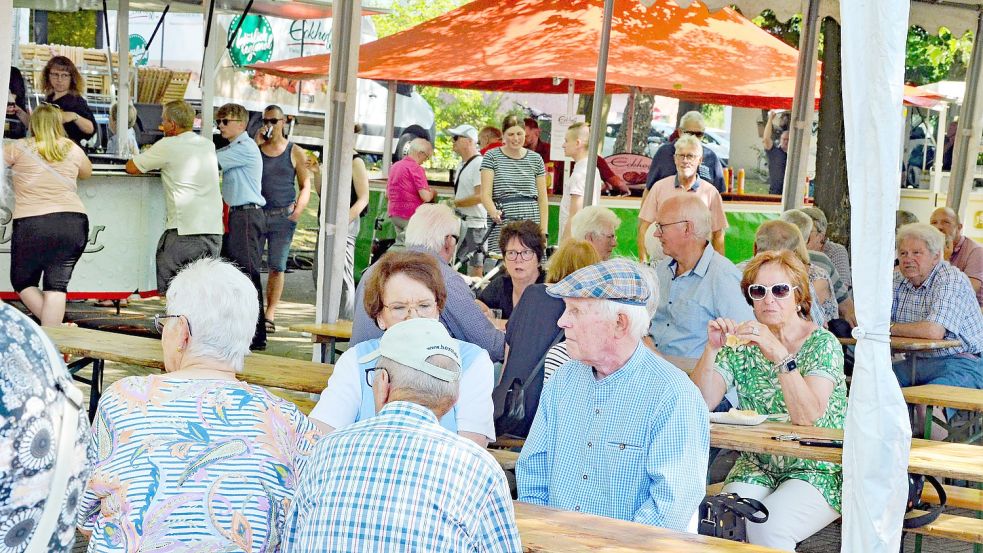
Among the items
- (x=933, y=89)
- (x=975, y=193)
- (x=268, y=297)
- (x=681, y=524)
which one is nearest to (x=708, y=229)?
(x=681, y=524)

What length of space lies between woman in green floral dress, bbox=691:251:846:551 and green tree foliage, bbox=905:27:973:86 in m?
19.9

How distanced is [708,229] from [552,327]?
1.33 meters

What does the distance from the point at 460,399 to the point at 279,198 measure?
627cm

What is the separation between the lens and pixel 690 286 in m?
5.76

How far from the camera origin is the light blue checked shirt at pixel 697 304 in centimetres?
565

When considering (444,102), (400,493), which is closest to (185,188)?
(400,493)

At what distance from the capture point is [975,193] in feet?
44.8

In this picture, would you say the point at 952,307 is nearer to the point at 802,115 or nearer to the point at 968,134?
the point at 802,115

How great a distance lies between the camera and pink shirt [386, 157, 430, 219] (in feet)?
38.1

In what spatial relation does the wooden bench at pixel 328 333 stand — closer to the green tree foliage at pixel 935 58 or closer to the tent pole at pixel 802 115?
the tent pole at pixel 802 115

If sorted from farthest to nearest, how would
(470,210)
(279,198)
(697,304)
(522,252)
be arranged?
Answer: 1. (470,210)
2. (279,198)
3. (522,252)
4. (697,304)

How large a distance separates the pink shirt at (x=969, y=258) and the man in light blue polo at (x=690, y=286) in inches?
129

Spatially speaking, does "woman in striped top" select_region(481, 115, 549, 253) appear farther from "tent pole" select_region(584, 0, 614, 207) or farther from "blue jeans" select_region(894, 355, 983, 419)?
"blue jeans" select_region(894, 355, 983, 419)

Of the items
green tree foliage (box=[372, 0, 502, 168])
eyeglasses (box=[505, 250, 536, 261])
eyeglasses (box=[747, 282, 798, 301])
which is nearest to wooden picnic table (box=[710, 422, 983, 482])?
eyeglasses (box=[747, 282, 798, 301])
